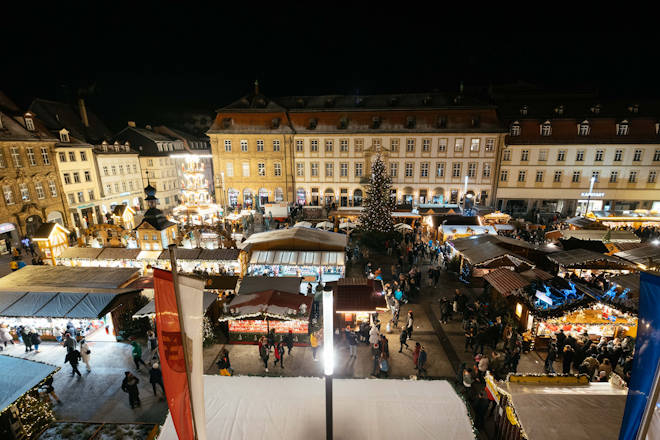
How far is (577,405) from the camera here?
18.4 feet

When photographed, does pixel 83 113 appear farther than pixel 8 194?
Yes

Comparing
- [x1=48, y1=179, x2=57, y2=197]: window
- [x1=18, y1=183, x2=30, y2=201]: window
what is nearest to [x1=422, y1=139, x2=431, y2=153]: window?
[x1=48, y1=179, x2=57, y2=197]: window

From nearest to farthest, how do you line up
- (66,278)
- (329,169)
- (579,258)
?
(66,278), (579,258), (329,169)

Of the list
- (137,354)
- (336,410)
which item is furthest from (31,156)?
(336,410)

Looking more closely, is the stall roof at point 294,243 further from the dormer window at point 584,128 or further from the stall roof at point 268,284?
the dormer window at point 584,128

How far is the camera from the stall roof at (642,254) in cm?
1449

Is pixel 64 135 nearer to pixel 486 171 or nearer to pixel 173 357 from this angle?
pixel 173 357

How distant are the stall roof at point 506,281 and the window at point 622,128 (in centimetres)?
2820

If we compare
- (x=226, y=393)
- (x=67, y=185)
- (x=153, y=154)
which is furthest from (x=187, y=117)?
(x=226, y=393)

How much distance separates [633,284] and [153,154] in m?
41.1

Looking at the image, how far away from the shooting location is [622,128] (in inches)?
1199

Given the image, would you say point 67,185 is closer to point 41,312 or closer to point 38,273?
point 38,273

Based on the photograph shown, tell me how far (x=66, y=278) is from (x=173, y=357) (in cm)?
1316

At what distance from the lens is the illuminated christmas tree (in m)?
20.4
